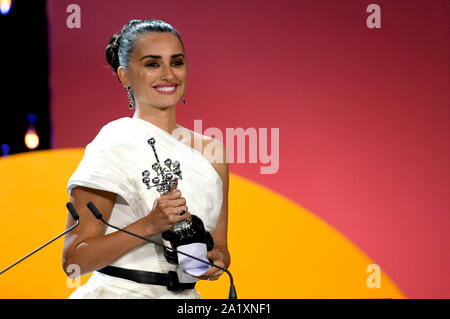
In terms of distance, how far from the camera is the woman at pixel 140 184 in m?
1.55

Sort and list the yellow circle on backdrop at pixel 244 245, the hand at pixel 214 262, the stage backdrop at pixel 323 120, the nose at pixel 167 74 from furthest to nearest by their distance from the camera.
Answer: the stage backdrop at pixel 323 120 < the yellow circle on backdrop at pixel 244 245 < the nose at pixel 167 74 < the hand at pixel 214 262

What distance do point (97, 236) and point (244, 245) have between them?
5.18 ft

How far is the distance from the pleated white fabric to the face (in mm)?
94

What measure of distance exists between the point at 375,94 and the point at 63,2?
166 centimetres

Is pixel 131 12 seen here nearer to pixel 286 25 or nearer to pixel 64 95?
pixel 64 95

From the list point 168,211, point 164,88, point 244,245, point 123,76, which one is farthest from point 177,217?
point 244,245

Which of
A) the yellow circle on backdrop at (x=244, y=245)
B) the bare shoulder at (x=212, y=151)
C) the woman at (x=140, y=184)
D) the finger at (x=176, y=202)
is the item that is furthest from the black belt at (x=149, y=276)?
the yellow circle on backdrop at (x=244, y=245)

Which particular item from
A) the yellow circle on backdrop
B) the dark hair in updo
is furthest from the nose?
the yellow circle on backdrop

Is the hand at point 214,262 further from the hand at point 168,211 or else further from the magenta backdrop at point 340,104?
the magenta backdrop at point 340,104

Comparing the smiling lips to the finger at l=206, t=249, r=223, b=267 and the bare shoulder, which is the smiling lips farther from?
the finger at l=206, t=249, r=223, b=267

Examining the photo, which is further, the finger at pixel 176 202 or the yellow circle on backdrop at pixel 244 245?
the yellow circle on backdrop at pixel 244 245

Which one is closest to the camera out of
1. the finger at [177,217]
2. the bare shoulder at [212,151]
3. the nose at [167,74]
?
the finger at [177,217]

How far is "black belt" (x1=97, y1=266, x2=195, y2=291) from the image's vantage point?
1654 mm

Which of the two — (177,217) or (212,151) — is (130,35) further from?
(177,217)
